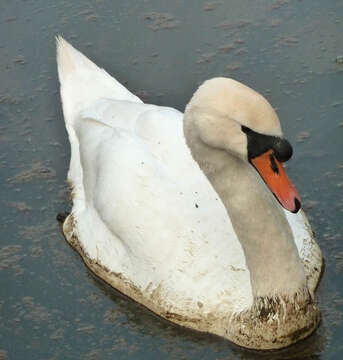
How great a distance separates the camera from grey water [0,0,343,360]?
651 centimetres

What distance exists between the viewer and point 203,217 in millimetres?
6605

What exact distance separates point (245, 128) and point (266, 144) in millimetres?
141

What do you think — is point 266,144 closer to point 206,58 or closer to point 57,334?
point 57,334

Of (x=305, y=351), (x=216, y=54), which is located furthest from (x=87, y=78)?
(x=305, y=351)

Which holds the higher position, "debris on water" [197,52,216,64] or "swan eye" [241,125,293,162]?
"swan eye" [241,125,293,162]

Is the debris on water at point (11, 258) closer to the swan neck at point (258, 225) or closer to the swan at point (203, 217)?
the swan at point (203, 217)

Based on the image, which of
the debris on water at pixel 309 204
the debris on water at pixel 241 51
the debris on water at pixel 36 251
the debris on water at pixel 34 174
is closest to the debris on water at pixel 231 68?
the debris on water at pixel 241 51

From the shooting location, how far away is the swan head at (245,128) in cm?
525

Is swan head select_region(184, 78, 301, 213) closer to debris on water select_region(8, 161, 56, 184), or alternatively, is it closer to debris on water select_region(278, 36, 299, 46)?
debris on water select_region(8, 161, 56, 184)

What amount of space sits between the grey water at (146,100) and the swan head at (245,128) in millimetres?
1318

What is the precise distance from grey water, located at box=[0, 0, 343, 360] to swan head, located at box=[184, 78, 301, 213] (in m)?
1.32

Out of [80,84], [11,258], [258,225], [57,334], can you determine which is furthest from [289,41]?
[57,334]

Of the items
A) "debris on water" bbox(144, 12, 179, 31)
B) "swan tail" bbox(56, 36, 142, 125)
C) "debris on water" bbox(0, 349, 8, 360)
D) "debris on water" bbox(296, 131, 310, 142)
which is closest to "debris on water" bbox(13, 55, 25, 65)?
"swan tail" bbox(56, 36, 142, 125)

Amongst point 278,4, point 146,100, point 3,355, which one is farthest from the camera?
point 278,4
